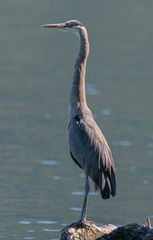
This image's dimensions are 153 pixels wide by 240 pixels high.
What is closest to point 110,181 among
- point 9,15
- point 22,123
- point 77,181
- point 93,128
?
point 93,128

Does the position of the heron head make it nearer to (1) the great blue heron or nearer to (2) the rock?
(1) the great blue heron

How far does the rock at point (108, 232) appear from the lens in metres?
8.37

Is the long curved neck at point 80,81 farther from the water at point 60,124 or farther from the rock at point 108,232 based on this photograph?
the water at point 60,124

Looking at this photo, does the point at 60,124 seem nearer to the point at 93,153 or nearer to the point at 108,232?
the point at 93,153

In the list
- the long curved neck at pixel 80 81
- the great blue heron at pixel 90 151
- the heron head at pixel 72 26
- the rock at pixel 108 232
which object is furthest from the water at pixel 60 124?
the heron head at pixel 72 26

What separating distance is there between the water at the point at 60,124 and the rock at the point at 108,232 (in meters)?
2.37

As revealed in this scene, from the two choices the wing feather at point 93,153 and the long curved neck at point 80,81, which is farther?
the long curved neck at point 80,81

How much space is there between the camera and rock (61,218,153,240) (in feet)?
27.5

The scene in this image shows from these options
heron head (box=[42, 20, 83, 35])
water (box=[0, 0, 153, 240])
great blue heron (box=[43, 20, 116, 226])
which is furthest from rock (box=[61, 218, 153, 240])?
heron head (box=[42, 20, 83, 35])

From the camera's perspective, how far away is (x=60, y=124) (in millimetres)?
19188

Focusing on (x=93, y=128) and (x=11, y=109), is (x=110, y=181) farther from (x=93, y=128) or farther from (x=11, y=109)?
(x=11, y=109)

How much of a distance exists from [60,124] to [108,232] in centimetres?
1049

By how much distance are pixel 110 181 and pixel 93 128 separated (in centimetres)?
79

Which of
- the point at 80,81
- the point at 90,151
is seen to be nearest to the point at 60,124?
the point at 80,81
